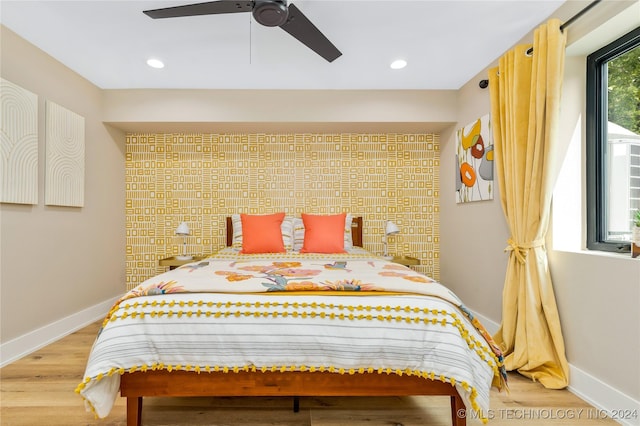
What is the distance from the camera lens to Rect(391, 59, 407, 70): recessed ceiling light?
110 inches

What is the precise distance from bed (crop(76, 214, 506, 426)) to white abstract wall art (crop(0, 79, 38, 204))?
62.9 inches

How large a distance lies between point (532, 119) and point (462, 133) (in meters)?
1.21

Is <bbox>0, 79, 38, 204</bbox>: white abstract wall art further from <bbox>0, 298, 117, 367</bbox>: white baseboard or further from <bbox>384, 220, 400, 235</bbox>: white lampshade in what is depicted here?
<bbox>384, 220, 400, 235</bbox>: white lampshade

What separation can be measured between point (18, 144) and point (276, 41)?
2.01m

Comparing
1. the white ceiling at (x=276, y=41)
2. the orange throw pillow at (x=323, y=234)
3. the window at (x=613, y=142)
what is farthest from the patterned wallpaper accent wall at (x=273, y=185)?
the window at (x=613, y=142)

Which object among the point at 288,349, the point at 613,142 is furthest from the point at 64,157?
the point at 613,142

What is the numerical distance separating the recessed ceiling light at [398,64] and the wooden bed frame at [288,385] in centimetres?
243

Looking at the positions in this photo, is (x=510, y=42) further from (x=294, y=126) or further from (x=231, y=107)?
(x=231, y=107)

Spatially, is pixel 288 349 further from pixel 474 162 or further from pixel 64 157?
pixel 64 157

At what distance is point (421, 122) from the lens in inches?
136

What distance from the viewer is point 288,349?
1462 millimetres

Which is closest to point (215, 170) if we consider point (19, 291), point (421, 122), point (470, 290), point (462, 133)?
point (19, 291)

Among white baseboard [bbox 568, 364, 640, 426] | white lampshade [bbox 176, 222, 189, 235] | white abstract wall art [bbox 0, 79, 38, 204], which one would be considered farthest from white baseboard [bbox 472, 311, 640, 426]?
white abstract wall art [bbox 0, 79, 38, 204]

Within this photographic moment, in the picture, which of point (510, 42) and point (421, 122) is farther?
point (421, 122)
